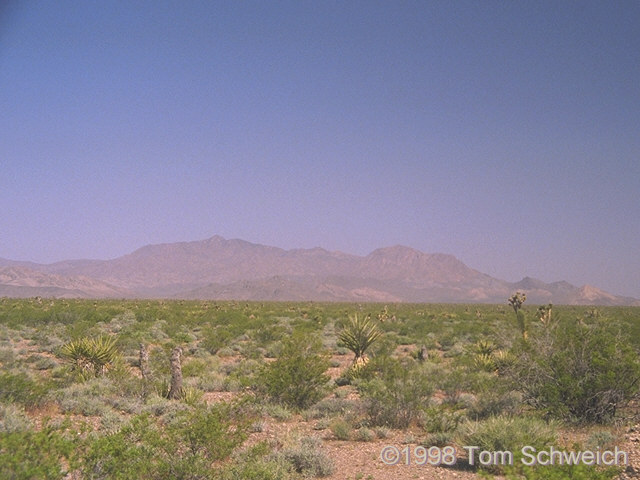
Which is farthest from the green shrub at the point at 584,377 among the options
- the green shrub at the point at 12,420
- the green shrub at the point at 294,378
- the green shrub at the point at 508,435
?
the green shrub at the point at 12,420

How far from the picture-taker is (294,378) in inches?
498

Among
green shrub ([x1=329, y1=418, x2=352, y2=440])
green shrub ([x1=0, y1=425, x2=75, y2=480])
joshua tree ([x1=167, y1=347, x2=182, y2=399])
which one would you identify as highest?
green shrub ([x1=0, y1=425, x2=75, y2=480])

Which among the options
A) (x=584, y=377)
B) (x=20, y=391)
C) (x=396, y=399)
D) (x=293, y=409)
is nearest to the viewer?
(x=584, y=377)

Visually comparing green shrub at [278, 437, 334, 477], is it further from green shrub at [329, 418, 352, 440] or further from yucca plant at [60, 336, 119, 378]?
yucca plant at [60, 336, 119, 378]

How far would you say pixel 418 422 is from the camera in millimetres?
11102

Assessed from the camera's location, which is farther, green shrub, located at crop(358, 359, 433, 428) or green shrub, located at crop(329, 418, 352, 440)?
green shrub, located at crop(358, 359, 433, 428)

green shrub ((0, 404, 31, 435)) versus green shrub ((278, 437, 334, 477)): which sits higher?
green shrub ((0, 404, 31, 435))

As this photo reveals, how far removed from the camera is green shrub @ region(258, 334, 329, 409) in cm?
1253

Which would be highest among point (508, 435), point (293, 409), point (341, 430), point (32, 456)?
point (32, 456)

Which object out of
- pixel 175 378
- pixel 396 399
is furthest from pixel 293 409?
pixel 175 378

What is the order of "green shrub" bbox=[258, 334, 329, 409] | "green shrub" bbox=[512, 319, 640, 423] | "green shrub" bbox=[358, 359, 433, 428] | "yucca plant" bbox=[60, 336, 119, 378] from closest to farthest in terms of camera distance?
1. "green shrub" bbox=[512, 319, 640, 423]
2. "green shrub" bbox=[358, 359, 433, 428]
3. "green shrub" bbox=[258, 334, 329, 409]
4. "yucca plant" bbox=[60, 336, 119, 378]

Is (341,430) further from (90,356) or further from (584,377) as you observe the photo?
(90,356)

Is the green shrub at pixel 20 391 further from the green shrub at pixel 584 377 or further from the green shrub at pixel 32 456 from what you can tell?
the green shrub at pixel 584 377

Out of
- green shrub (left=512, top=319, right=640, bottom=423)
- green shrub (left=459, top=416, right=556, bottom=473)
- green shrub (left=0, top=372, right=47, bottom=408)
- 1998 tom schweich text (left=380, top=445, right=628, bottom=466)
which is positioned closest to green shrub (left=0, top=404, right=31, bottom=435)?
green shrub (left=0, top=372, right=47, bottom=408)
